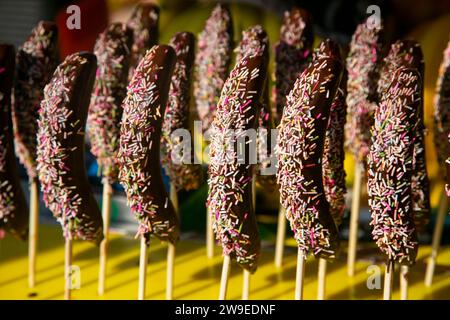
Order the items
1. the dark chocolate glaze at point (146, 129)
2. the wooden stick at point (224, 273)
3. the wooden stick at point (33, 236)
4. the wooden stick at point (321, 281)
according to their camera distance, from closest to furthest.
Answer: the dark chocolate glaze at point (146, 129) < the wooden stick at point (224, 273) < the wooden stick at point (321, 281) < the wooden stick at point (33, 236)

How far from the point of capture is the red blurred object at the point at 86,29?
236cm

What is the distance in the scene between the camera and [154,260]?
5.48 feet

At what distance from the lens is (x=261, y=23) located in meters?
2.20

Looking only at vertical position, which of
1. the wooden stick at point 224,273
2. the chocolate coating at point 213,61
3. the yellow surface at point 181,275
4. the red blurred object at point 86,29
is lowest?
the yellow surface at point 181,275

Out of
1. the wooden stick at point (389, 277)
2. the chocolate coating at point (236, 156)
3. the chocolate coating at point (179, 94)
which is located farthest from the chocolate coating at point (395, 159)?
the chocolate coating at point (179, 94)

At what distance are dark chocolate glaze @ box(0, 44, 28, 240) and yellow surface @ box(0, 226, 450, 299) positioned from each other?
192 mm

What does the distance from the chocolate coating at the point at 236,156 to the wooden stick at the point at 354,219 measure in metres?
0.42

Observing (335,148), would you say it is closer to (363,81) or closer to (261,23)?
(363,81)

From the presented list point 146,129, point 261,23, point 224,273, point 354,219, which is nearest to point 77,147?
point 146,129

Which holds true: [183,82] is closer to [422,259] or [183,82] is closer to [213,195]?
[213,195]

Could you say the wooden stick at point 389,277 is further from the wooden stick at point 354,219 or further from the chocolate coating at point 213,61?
the chocolate coating at point 213,61

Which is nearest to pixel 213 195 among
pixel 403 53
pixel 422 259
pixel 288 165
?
pixel 288 165

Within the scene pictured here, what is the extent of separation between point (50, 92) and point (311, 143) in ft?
1.67

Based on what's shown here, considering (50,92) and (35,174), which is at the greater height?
(50,92)
